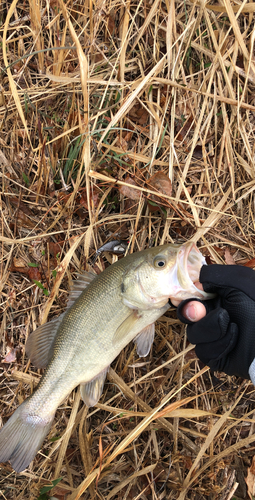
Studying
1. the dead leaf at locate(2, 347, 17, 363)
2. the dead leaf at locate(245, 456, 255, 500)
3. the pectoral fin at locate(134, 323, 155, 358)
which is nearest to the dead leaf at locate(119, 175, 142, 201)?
the pectoral fin at locate(134, 323, 155, 358)

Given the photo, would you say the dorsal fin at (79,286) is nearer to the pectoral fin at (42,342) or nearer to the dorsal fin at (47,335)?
the dorsal fin at (47,335)

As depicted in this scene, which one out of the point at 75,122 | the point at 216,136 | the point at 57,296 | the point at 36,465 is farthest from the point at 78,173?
the point at 36,465

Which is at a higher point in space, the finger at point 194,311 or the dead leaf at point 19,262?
the finger at point 194,311

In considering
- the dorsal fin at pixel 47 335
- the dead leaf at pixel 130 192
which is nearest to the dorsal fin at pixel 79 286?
the dorsal fin at pixel 47 335

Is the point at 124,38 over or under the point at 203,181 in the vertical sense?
over

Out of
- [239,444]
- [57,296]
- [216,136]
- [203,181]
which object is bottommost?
[239,444]

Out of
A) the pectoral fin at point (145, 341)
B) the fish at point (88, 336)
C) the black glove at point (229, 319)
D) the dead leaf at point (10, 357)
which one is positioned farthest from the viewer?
the dead leaf at point (10, 357)

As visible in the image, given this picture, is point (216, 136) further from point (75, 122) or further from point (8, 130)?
point (8, 130)
